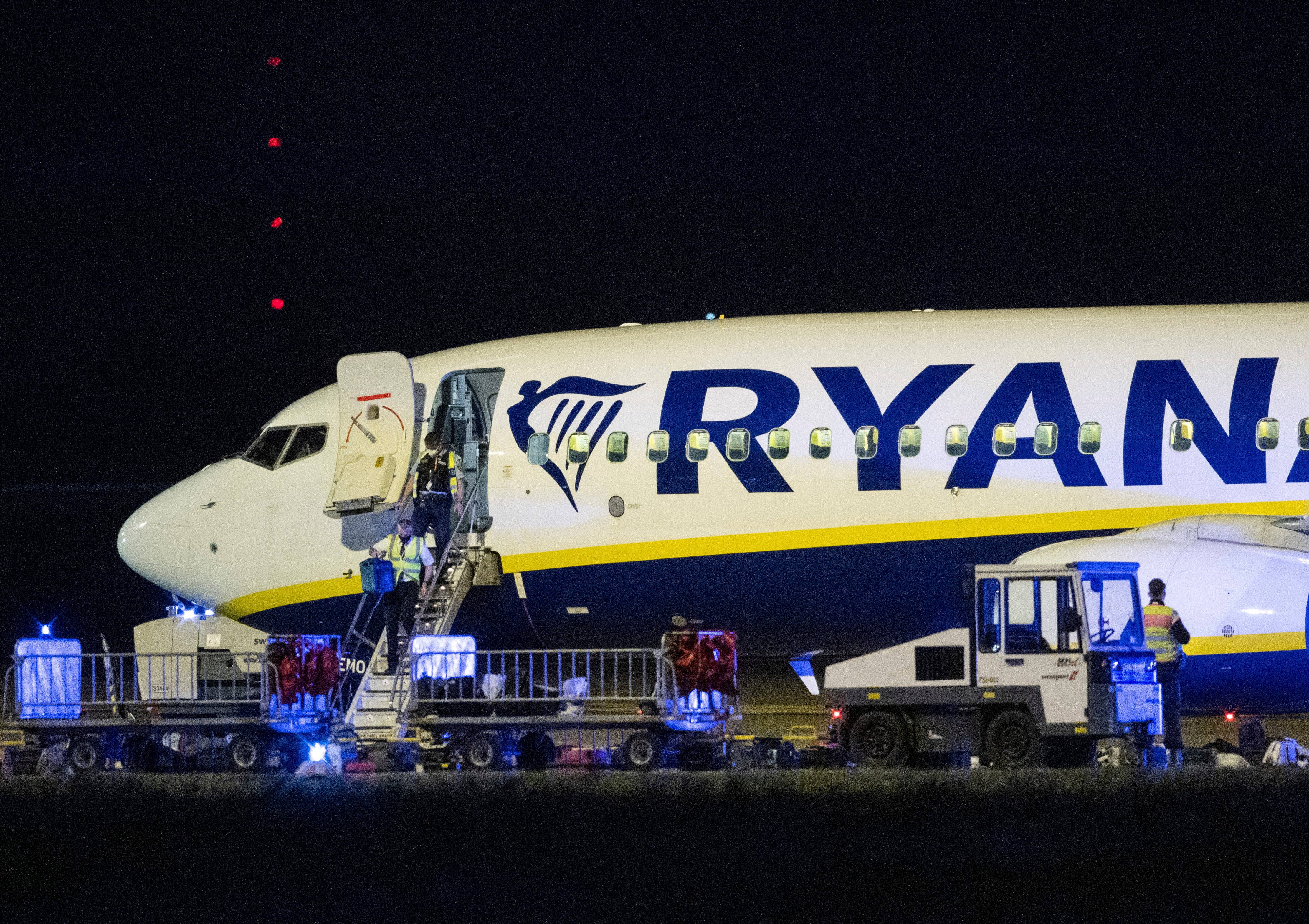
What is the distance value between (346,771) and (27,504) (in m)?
44.0

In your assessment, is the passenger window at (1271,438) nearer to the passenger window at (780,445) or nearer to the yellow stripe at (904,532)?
the yellow stripe at (904,532)

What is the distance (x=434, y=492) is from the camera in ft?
60.0

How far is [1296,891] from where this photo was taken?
28.0 feet

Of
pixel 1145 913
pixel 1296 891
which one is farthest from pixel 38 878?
pixel 1296 891

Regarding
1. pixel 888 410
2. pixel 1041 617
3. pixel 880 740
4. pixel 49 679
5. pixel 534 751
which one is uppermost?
pixel 888 410

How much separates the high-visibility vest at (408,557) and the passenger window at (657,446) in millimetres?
2793

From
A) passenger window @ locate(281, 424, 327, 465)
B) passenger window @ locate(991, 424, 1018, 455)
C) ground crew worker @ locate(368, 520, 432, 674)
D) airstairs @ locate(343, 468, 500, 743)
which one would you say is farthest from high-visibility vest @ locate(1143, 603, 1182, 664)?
passenger window @ locate(281, 424, 327, 465)

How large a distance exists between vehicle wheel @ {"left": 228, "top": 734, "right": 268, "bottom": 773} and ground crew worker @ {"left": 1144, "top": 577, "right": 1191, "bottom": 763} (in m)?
8.86

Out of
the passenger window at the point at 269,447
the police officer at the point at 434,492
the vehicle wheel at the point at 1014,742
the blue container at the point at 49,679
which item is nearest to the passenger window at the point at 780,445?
the police officer at the point at 434,492

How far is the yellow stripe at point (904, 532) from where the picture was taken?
17719mm

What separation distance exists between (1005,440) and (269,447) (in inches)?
355

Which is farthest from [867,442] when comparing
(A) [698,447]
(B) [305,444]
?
(B) [305,444]

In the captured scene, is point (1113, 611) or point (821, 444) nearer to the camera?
point (1113, 611)

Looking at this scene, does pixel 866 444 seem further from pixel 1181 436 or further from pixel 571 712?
pixel 571 712
